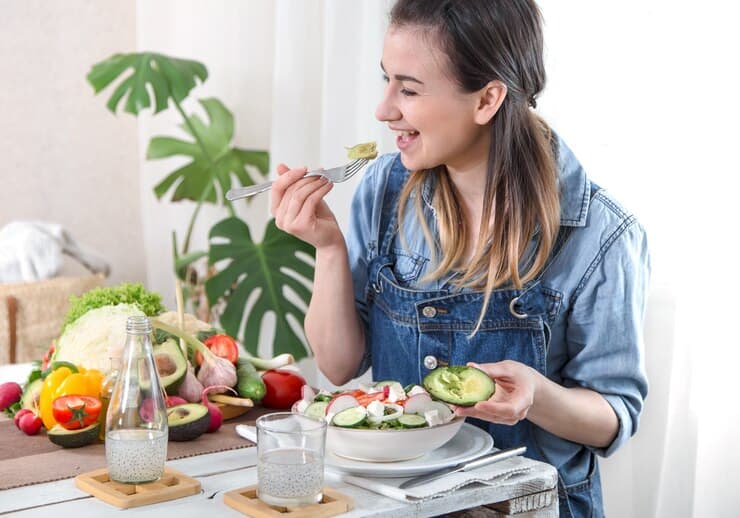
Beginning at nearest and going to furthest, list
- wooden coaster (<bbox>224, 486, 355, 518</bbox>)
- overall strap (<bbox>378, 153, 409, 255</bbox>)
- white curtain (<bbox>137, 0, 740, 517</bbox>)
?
1. wooden coaster (<bbox>224, 486, 355, 518</bbox>)
2. overall strap (<bbox>378, 153, 409, 255</bbox>)
3. white curtain (<bbox>137, 0, 740, 517</bbox>)

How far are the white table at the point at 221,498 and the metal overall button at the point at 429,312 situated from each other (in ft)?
1.27

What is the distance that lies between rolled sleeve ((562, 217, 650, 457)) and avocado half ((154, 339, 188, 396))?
60 cm

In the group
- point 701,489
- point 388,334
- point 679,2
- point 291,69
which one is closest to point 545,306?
point 388,334

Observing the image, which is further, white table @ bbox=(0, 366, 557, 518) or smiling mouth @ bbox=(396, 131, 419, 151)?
smiling mouth @ bbox=(396, 131, 419, 151)

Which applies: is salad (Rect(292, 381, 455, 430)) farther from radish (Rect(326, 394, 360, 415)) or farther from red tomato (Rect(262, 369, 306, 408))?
red tomato (Rect(262, 369, 306, 408))

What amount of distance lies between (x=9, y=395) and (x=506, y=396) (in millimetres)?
743

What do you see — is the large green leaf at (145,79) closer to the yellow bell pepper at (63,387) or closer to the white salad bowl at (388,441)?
the yellow bell pepper at (63,387)

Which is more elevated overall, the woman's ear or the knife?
the woman's ear

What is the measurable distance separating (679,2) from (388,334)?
35.4 inches

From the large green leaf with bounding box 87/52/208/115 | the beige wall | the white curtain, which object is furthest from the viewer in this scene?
the beige wall

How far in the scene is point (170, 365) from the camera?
4.74ft

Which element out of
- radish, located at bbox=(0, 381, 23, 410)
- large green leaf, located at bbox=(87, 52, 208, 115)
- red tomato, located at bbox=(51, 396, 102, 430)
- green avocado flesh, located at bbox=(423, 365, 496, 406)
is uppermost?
large green leaf, located at bbox=(87, 52, 208, 115)

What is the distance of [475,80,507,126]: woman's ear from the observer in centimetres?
154

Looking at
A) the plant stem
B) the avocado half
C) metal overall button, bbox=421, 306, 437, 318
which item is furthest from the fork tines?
the plant stem
